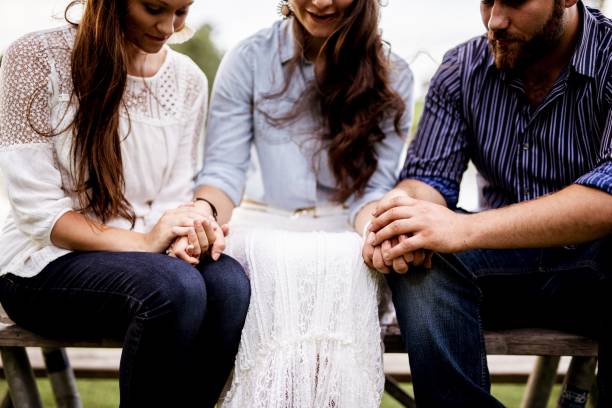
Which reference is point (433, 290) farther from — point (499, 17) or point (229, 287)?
point (499, 17)

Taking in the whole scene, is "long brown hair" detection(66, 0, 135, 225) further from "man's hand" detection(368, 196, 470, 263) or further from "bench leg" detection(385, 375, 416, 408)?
"bench leg" detection(385, 375, 416, 408)

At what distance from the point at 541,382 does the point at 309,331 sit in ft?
3.63

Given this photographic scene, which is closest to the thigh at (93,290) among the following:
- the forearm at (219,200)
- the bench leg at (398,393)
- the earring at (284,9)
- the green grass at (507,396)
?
the forearm at (219,200)

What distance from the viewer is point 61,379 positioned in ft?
8.13

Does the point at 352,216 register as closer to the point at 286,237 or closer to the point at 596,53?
the point at 286,237

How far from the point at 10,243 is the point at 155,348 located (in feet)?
1.86

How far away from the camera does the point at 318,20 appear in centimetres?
230

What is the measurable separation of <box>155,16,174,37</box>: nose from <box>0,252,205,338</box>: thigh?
0.63 meters

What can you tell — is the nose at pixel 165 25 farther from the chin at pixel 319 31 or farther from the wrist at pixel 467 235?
the wrist at pixel 467 235

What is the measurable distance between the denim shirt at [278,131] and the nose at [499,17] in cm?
49

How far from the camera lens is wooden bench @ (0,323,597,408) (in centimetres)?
196

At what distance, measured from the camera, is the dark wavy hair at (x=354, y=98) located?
2363mm

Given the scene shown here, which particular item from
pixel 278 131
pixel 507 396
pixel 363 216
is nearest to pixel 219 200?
pixel 278 131

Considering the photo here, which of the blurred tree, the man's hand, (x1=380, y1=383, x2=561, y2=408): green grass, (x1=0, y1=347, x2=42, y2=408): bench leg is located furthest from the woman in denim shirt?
the blurred tree
